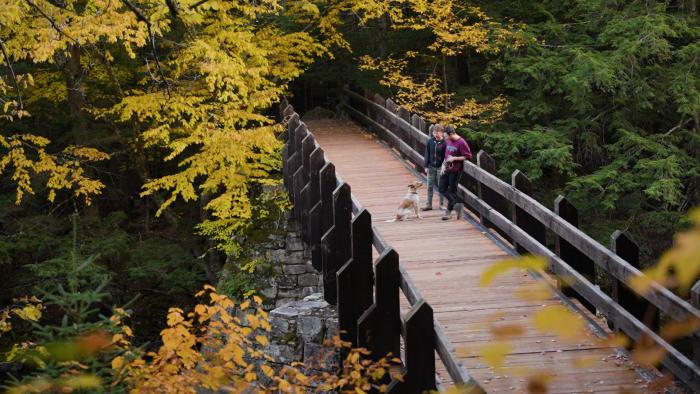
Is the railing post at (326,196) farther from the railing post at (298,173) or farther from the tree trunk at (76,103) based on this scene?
the tree trunk at (76,103)

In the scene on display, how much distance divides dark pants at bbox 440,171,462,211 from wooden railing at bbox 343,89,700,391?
161 millimetres

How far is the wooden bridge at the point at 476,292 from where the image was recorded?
18.7 feet

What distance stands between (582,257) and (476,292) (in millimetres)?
1151

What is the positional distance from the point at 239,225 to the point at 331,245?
6270mm

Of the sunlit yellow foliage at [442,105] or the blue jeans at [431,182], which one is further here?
the sunlit yellow foliage at [442,105]

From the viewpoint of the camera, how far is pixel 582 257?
8.23 meters

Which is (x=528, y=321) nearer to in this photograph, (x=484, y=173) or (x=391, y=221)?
(x=484, y=173)

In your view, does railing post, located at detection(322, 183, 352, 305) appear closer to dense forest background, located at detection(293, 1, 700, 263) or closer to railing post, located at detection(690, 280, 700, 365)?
railing post, located at detection(690, 280, 700, 365)

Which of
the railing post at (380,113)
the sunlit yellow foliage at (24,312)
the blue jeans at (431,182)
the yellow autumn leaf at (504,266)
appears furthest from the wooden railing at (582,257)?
the railing post at (380,113)

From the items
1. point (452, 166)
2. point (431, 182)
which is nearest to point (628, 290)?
point (452, 166)

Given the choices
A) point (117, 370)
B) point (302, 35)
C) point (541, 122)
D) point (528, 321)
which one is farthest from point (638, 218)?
point (117, 370)

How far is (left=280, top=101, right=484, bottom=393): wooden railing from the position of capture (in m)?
5.55

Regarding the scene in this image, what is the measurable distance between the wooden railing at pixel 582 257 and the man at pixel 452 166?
0.15 meters

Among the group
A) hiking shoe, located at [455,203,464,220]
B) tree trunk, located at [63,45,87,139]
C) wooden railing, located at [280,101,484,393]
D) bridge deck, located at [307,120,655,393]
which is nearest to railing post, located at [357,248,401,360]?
wooden railing, located at [280,101,484,393]
